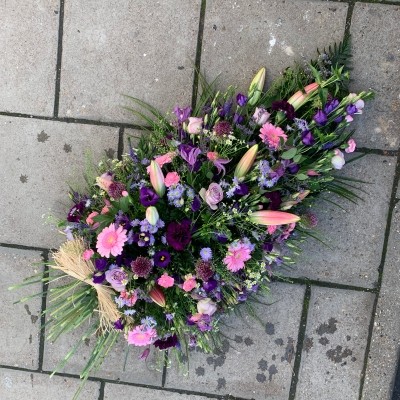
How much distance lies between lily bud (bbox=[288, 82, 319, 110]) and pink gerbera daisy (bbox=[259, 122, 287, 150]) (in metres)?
0.21

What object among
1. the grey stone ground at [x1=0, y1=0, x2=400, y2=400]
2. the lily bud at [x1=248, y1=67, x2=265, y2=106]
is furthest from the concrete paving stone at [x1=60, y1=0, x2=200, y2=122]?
the lily bud at [x1=248, y1=67, x2=265, y2=106]

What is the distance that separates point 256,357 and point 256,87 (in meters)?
1.36

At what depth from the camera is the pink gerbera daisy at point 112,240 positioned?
1.75m

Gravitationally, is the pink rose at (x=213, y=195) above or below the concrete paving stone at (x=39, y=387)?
above

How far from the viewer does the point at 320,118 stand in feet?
6.23

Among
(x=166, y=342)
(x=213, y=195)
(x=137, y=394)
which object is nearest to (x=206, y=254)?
→ (x=213, y=195)

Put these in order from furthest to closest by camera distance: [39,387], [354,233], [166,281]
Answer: [39,387], [354,233], [166,281]

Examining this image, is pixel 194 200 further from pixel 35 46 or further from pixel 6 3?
pixel 6 3

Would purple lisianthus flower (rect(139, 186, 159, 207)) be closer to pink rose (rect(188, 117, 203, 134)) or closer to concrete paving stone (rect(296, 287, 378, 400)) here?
pink rose (rect(188, 117, 203, 134))

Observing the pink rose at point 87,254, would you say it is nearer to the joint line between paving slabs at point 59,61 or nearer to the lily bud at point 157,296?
the lily bud at point 157,296

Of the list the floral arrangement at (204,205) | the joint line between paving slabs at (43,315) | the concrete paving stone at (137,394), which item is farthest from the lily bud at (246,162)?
the concrete paving stone at (137,394)

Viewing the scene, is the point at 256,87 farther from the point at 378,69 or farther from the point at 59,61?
the point at 59,61

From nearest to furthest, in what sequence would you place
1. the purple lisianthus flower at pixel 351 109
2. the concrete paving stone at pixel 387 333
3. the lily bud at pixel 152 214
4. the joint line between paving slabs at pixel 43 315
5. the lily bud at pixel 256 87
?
the lily bud at pixel 152 214 → the purple lisianthus flower at pixel 351 109 → the lily bud at pixel 256 87 → the concrete paving stone at pixel 387 333 → the joint line between paving slabs at pixel 43 315

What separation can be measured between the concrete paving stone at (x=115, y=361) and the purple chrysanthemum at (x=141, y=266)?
29.6 inches
